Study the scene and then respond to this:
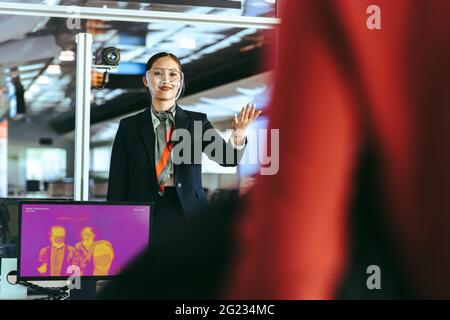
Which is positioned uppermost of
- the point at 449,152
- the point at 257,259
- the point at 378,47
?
the point at 378,47

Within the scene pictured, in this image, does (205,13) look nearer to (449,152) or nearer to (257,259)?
(257,259)

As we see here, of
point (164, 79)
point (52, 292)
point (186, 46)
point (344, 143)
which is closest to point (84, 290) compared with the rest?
point (52, 292)

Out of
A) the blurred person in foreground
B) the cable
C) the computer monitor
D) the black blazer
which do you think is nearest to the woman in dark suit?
the black blazer

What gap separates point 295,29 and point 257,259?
0.90 m

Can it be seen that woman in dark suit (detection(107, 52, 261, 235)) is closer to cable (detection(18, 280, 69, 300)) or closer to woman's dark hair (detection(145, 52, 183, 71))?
woman's dark hair (detection(145, 52, 183, 71))

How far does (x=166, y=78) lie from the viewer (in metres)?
2.49

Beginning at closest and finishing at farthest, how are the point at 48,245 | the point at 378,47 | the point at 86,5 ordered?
1. the point at 48,245
2. the point at 86,5
3. the point at 378,47

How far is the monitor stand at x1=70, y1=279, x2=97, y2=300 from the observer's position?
2.13 m

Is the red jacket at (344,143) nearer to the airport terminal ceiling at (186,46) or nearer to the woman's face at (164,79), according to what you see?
the airport terminal ceiling at (186,46)

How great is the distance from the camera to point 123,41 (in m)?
2.52

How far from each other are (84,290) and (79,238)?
0.19 meters

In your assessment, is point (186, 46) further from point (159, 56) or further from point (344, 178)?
point (344, 178)

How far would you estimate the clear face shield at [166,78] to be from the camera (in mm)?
2480
